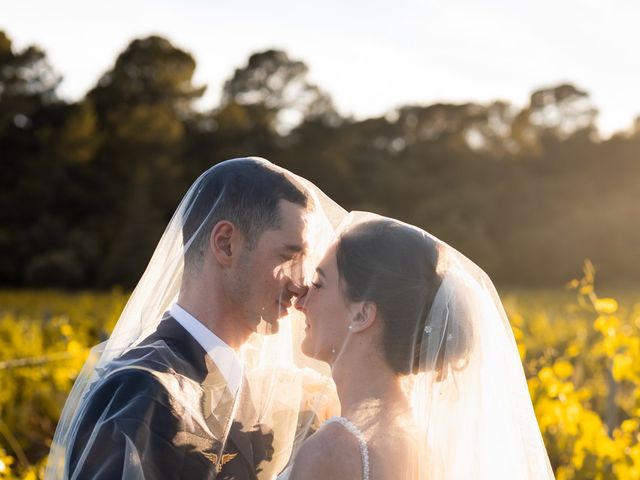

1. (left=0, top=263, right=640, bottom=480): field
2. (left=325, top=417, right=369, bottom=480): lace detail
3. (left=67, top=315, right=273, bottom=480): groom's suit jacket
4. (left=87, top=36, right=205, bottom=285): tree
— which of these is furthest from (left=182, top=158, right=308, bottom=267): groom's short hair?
(left=87, top=36, right=205, bottom=285): tree

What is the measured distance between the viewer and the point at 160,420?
209 cm

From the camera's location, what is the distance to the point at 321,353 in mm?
2391

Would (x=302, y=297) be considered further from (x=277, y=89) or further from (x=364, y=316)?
(x=277, y=89)

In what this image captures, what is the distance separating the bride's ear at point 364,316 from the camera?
2314 mm

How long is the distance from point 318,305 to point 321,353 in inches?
5.4

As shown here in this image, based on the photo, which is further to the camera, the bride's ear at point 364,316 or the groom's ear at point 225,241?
the groom's ear at point 225,241

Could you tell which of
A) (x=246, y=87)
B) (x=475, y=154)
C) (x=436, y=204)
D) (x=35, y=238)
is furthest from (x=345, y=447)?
(x=475, y=154)

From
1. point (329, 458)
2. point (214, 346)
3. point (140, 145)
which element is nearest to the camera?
point (329, 458)

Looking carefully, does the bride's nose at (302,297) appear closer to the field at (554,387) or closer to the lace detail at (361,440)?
the lace detail at (361,440)

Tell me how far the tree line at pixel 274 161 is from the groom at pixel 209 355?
26.4 meters

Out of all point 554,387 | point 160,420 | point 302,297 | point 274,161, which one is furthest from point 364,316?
point 274,161

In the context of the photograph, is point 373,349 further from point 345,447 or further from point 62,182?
point 62,182

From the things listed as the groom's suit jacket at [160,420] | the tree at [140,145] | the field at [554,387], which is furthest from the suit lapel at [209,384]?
the tree at [140,145]

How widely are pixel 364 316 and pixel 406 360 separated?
17cm
